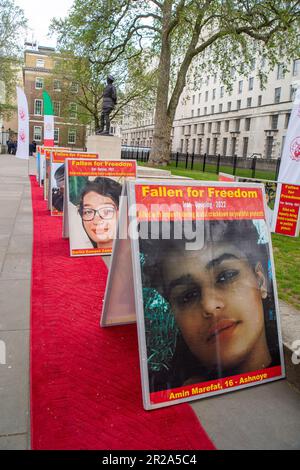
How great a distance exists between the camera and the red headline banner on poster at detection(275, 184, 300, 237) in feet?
24.8

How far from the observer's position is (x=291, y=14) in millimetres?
19000

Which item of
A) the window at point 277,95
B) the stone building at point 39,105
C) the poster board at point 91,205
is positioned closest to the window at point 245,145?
the window at point 277,95

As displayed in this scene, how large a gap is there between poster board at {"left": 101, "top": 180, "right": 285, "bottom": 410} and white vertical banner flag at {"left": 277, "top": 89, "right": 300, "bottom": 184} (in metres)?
4.98

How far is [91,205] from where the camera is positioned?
19.1ft

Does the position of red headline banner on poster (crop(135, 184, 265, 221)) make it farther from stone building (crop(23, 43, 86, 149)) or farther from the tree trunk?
stone building (crop(23, 43, 86, 149))

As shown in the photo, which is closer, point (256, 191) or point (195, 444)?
point (195, 444)

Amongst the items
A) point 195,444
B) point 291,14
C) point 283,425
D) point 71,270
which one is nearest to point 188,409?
point 195,444

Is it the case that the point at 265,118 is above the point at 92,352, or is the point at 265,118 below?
above

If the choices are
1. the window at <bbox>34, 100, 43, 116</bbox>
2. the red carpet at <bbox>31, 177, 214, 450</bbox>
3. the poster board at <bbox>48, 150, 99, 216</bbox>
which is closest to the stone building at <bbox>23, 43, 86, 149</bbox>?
the window at <bbox>34, 100, 43, 116</bbox>

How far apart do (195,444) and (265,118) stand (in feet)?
195

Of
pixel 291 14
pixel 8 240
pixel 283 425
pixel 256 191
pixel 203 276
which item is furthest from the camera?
pixel 291 14

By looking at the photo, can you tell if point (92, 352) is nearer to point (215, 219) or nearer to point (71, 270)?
point (215, 219)

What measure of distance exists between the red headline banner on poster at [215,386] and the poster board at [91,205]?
352 cm

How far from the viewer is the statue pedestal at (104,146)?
14.9 m
